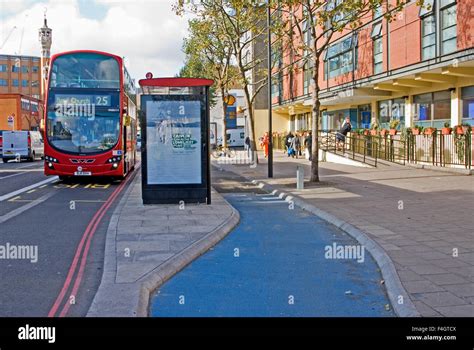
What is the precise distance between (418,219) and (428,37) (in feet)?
46.4

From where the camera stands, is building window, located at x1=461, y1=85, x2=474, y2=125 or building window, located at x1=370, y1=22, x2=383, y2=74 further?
building window, located at x1=370, y1=22, x2=383, y2=74

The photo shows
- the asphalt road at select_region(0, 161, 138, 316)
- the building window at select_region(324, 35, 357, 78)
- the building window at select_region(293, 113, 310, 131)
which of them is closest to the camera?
the asphalt road at select_region(0, 161, 138, 316)

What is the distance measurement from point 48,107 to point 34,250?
38.9 ft

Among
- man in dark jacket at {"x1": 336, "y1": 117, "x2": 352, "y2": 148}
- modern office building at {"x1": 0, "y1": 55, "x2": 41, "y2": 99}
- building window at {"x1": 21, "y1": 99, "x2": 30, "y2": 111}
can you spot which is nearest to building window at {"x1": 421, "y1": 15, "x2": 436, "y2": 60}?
man in dark jacket at {"x1": 336, "y1": 117, "x2": 352, "y2": 148}

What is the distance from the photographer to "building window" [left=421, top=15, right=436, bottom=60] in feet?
75.1

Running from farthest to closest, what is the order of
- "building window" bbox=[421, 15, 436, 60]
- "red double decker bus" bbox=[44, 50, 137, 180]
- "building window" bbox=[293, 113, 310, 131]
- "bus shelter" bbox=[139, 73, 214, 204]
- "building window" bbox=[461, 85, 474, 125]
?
"building window" bbox=[293, 113, 310, 131] → "building window" bbox=[421, 15, 436, 60] → "building window" bbox=[461, 85, 474, 125] → "red double decker bus" bbox=[44, 50, 137, 180] → "bus shelter" bbox=[139, 73, 214, 204]

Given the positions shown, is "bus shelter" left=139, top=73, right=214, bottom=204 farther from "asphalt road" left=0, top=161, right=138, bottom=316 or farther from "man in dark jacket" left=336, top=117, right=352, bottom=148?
"man in dark jacket" left=336, top=117, right=352, bottom=148

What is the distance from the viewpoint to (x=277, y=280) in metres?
7.32

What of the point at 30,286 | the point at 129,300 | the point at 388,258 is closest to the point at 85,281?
the point at 30,286

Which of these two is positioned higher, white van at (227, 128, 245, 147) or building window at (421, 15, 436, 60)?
building window at (421, 15, 436, 60)

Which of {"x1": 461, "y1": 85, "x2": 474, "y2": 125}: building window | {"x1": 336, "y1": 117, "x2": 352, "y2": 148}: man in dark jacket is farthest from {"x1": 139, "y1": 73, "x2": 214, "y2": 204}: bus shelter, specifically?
{"x1": 336, "y1": 117, "x2": 352, "y2": 148}: man in dark jacket

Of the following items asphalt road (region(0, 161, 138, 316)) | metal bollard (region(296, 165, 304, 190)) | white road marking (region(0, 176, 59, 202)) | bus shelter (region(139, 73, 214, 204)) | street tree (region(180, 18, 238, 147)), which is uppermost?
street tree (region(180, 18, 238, 147))

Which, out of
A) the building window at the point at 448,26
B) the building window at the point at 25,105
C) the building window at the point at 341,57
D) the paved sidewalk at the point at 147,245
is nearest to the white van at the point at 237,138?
the building window at the point at 25,105

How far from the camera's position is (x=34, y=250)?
29.8 ft
